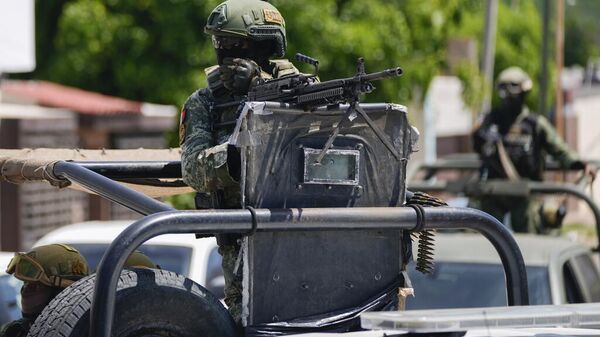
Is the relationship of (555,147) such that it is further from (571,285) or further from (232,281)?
(232,281)

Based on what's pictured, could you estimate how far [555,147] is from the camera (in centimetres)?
1047

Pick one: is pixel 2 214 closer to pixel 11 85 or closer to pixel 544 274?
pixel 11 85

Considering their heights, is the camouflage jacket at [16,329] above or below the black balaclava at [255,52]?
below

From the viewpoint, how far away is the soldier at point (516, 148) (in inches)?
398

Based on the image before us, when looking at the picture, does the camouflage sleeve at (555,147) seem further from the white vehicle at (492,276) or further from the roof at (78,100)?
the roof at (78,100)

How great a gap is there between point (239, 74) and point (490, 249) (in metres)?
3.84

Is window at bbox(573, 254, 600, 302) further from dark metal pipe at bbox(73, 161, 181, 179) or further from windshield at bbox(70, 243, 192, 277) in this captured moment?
dark metal pipe at bbox(73, 161, 181, 179)

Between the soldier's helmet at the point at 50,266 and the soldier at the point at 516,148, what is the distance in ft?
18.6

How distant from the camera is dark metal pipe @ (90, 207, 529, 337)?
331cm

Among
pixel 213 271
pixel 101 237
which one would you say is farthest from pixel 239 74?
pixel 101 237

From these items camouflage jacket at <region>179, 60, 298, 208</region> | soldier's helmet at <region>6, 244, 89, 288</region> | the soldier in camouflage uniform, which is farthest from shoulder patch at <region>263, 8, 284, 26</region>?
soldier's helmet at <region>6, 244, 89, 288</region>

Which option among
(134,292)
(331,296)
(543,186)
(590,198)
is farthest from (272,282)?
(543,186)

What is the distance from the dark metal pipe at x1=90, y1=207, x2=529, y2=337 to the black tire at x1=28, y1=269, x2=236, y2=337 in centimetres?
12

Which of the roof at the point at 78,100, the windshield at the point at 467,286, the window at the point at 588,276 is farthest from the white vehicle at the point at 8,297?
the roof at the point at 78,100
